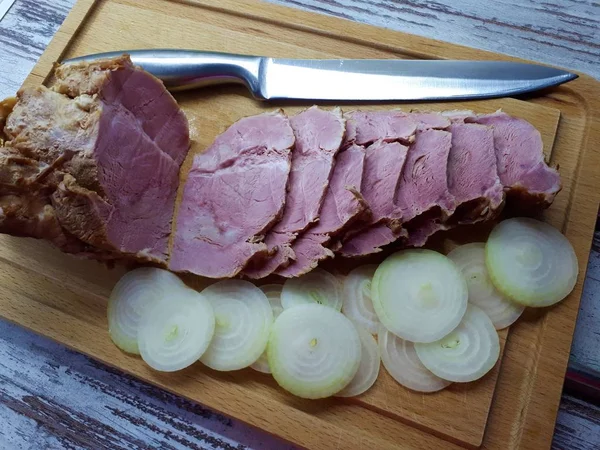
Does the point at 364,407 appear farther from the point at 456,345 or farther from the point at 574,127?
the point at 574,127

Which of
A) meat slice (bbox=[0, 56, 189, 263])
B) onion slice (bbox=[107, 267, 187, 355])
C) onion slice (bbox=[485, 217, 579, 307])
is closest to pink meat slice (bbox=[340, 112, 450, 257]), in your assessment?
onion slice (bbox=[485, 217, 579, 307])

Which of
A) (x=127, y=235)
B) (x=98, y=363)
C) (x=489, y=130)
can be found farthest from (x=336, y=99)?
(x=98, y=363)

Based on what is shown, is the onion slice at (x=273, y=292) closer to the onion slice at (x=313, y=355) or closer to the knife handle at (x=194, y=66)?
the onion slice at (x=313, y=355)

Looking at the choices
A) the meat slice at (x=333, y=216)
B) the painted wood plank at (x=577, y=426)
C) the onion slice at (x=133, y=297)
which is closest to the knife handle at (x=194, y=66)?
the meat slice at (x=333, y=216)

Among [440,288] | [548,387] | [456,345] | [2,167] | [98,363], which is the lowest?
[98,363]

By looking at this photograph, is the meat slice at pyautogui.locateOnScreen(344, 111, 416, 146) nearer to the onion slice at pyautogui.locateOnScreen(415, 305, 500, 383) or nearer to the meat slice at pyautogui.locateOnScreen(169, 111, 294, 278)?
the meat slice at pyautogui.locateOnScreen(169, 111, 294, 278)

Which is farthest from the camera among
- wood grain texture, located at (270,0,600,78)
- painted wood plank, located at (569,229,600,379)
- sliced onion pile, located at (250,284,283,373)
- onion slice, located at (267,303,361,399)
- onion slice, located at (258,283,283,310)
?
wood grain texture, located at (270,0,600,78)
